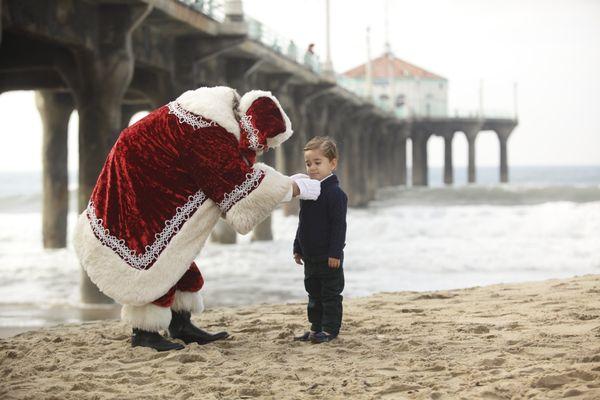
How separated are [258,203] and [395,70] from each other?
8279cm

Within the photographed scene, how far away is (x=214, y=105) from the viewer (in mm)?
5262

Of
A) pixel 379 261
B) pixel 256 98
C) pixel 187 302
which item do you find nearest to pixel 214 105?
pixel 256 98

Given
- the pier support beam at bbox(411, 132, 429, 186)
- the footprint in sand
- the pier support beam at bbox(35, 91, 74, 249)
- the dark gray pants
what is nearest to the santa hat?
the dark gray pants

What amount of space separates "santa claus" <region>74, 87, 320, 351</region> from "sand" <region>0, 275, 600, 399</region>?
43 centimetres

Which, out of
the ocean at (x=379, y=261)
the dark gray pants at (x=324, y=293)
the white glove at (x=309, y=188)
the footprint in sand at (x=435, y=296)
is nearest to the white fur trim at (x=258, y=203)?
the white glove at (x=309, y=188)

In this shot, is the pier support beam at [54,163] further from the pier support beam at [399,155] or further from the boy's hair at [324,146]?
the pier support beam at [399,155]

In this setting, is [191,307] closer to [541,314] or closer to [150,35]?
[541,314]

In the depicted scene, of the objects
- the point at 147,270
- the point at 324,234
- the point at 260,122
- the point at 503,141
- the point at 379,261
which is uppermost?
the point at 503,141

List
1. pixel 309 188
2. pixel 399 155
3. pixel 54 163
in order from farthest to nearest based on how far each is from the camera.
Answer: pixel 399 155
pixel 54 163
pixel 309 188

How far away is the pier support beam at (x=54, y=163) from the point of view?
19.2 metres

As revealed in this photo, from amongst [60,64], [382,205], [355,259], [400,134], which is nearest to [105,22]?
[60,64]

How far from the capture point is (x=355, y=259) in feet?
52.5

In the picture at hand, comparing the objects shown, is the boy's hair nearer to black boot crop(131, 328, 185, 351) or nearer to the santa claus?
the santa claus

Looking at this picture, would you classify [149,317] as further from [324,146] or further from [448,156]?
[448,156]
